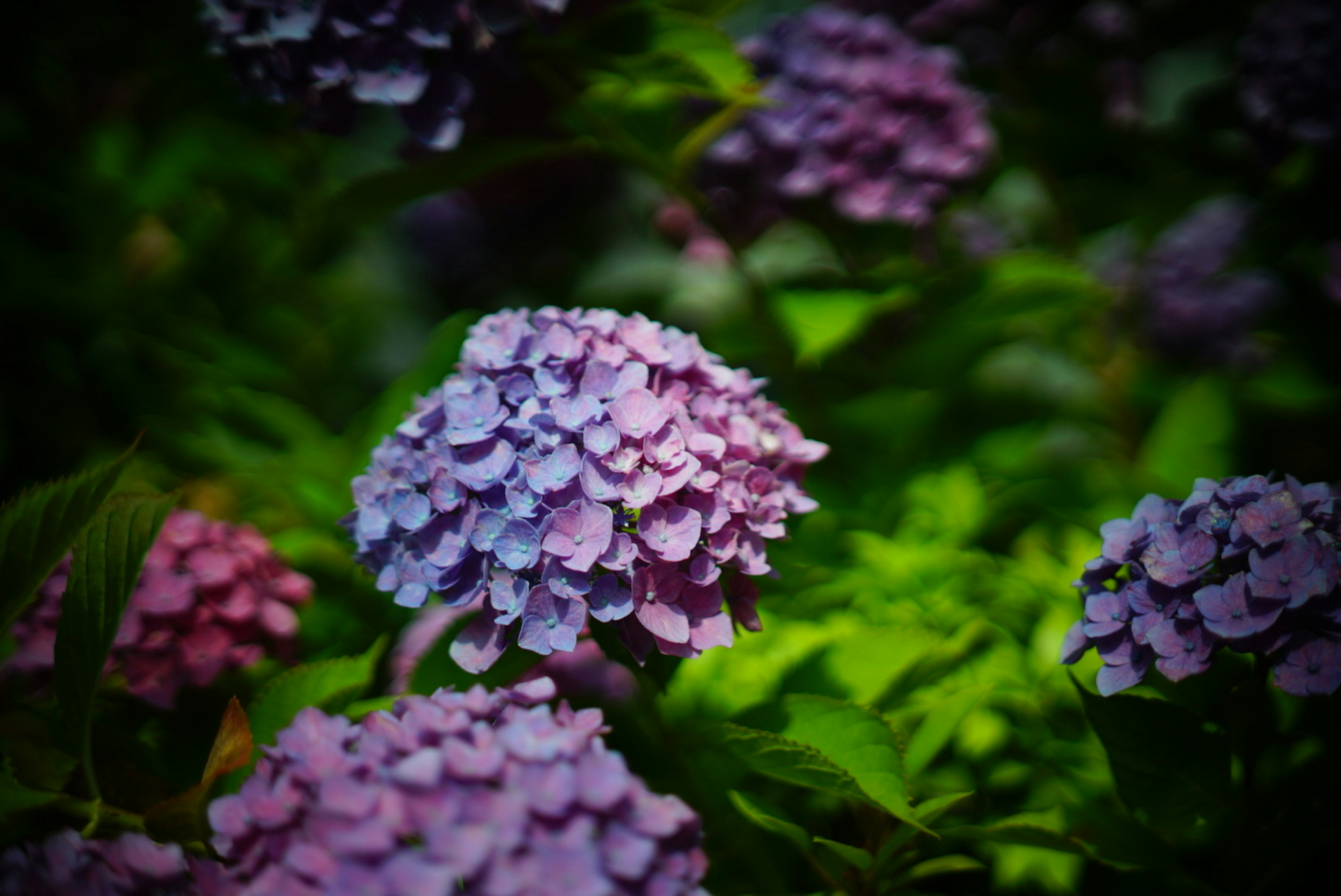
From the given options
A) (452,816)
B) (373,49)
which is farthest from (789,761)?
(373,49)

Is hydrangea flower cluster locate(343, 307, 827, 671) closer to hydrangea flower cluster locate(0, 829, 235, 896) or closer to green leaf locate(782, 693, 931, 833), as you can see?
green leaf locate(782, 693, 931, 833)

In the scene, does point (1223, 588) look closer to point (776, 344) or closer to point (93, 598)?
point (776, 344)

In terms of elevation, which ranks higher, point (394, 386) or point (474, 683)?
point (394, 386)

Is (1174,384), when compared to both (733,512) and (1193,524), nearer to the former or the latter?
(1193,524)

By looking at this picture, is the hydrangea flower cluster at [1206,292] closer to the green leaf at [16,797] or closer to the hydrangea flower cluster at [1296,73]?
the hydrangea flower cluster at [1296,73]

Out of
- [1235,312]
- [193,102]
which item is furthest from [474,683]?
[1235,312]

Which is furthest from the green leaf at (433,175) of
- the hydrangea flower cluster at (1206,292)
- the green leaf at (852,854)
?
the hydrangea flower cluster at (1206,292)

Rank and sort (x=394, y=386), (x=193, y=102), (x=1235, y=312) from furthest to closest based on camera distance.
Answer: (x=1235, y=312) → (x=193, y=102) → (x=394, y=386)
